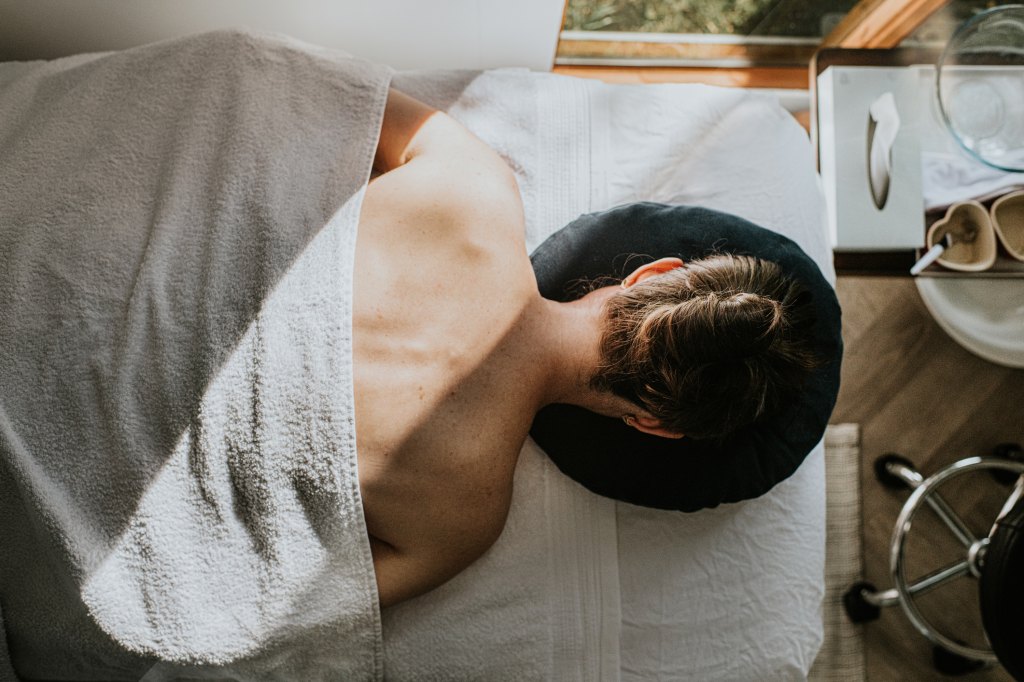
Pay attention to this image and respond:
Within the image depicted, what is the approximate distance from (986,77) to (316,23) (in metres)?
1.17

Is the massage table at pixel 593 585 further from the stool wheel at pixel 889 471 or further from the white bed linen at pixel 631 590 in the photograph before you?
the stool wheel at pixel 889 471

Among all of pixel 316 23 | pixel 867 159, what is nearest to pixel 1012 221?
pixel 867 159

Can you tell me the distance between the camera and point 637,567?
1041 mm

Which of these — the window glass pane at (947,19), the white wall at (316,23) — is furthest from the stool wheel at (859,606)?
the white wall at (316,23)

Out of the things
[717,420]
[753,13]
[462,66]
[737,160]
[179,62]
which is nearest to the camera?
[717,420]

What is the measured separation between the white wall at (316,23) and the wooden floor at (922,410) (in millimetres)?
847

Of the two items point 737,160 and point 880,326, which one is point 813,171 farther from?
point 880,326

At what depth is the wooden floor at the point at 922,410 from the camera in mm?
1450

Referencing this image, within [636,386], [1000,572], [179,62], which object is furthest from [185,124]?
[1000,572]

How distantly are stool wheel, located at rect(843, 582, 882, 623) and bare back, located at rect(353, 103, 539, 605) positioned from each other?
2.70 ft

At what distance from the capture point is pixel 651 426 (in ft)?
3.08

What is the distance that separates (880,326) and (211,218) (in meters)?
1.31

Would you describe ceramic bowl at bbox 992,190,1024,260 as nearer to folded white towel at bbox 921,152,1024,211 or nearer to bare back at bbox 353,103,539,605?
folded white towel at bbox 921,152,1024,211

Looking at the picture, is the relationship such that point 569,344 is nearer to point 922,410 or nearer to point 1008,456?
point 922,410
